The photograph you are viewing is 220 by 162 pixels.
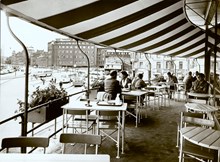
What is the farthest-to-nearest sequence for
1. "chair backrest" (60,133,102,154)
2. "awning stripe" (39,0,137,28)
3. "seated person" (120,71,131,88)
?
"seated person" (120,71,131,88), "awning stripe" (39,0,137,28), "chair backrest" (60,133,102,154)

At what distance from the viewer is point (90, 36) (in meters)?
4.85

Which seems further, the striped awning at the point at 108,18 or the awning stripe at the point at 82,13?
the awning stripe at the point at 82,13

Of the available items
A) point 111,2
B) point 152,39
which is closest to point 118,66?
point 152,39

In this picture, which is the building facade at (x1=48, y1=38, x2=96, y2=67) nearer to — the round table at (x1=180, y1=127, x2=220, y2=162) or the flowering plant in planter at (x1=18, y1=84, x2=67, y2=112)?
the flowering plant in planter at (x1=18, y1=84, x2=67, y2=112)

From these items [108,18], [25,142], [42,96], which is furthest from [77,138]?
[108,18]

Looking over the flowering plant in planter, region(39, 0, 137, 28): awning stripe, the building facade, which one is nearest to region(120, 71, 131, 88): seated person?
the building facade

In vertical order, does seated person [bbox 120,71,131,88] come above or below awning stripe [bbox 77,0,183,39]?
below

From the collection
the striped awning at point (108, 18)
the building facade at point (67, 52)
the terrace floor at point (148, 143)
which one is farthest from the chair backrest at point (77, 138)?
the building facade at point (67, 52)

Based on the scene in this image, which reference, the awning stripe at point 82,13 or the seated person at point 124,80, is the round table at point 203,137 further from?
the seated person at point 124,80

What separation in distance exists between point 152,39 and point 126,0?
316 centimetres

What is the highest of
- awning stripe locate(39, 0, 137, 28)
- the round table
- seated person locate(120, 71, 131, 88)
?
awning stripe locate(39, 0, 137, 28)

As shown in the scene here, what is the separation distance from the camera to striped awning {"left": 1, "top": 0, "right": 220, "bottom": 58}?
296 cm

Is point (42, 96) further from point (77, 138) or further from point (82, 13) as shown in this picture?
point (77, 138)

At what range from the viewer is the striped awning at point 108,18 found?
9.71ft
